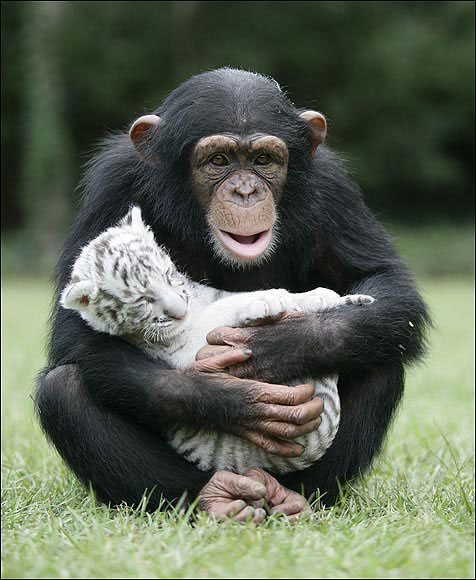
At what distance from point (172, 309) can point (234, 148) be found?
860 millimetres

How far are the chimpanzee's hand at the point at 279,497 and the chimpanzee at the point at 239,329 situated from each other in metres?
0.01

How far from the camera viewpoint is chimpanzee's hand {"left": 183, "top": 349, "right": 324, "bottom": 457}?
3.77 meters

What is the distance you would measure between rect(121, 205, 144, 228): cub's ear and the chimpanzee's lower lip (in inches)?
14.7

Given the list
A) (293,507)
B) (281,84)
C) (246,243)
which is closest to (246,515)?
(293,507)

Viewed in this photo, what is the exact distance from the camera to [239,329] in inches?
156

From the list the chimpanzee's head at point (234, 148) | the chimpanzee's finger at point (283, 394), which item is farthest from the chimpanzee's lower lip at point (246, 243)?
the chimpanzee's finger at point (283, 394)

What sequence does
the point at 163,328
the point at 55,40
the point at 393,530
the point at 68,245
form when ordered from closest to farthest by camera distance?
the point at 393,530 → the point at 163,328 → the point at 68,245 → the point at 55,40

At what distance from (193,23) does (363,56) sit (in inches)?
207

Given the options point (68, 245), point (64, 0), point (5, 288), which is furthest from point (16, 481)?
point (64, 0)

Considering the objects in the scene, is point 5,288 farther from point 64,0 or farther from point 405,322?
point 405,322

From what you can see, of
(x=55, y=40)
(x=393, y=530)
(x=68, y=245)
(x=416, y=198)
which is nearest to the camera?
(x=393, y=530)

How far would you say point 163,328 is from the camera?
3861 mm

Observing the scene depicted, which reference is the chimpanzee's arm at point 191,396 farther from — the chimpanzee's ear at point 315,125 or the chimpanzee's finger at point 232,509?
the chimpanzee's ear at point 315,125

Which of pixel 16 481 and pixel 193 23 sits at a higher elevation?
pixel 193 23
